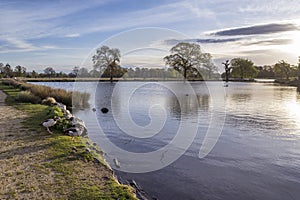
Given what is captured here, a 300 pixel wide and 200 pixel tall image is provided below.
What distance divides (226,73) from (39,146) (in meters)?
92.7

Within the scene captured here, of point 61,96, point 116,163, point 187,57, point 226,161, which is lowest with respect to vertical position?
point 226,161

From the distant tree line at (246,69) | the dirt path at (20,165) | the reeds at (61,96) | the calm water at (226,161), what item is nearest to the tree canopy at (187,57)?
the reeds at (61,96)

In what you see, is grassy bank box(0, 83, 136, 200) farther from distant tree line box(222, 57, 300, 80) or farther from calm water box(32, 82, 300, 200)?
distant tree line box(222, 57, 300, 80)

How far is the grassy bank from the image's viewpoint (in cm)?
510

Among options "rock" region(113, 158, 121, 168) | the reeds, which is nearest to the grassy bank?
"rock" region(113, 158, 121, 168)

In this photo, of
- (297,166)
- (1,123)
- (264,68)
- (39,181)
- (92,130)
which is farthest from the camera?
(264,68)

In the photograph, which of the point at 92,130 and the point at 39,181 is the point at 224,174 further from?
the point at 92,130

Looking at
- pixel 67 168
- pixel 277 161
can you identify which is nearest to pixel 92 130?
pixel 67 168

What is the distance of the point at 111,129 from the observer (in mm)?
13094

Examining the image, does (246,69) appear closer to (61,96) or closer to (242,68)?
(242,68)

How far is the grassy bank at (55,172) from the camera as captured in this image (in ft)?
16.7

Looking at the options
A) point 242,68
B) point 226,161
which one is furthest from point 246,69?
point 226,161

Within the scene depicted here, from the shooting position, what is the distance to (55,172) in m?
6.12

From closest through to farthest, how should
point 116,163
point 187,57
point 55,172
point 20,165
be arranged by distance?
1. point 55,172
2. point 20,165
3. point 116,163
4. point 187,57
